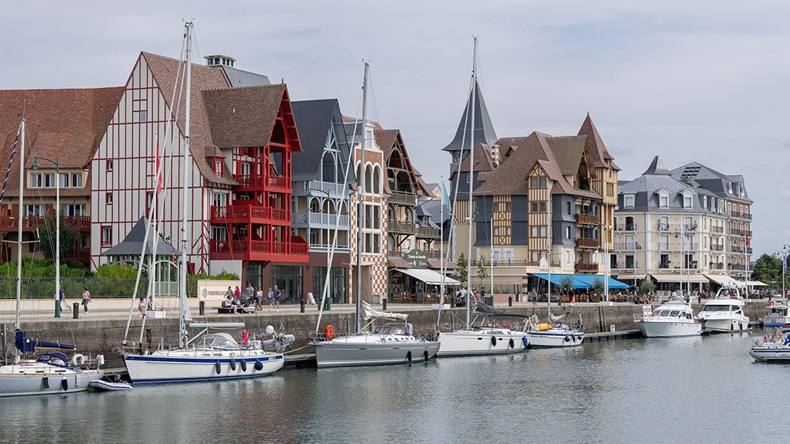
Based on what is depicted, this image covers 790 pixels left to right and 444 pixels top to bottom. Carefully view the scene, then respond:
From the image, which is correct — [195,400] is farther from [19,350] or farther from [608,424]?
[608,424]

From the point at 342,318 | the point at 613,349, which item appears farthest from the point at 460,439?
the point at 613,349

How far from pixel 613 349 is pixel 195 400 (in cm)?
3832

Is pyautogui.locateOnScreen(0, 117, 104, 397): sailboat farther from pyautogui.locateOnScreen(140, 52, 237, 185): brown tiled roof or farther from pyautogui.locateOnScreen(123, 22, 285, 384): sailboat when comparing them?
pyautogui.locateOnScreen(140, 52, 237, 185): brown tiled roof

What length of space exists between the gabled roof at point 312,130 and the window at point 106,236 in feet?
43.0

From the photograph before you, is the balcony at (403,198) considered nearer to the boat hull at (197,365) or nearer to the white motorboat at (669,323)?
the white motorboat at (669,323)

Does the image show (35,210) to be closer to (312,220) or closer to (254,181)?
(254,181)

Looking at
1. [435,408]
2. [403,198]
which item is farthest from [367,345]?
[403,198]

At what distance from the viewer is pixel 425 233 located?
102062 millimetres

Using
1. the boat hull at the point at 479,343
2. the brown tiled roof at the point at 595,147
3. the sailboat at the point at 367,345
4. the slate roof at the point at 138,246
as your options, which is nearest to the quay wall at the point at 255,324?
the sailboat at the point at 367,345

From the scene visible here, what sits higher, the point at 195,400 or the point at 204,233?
the point at 204,233

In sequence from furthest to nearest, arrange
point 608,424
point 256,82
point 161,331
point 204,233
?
point 256,82, point 204,233, point 161,331, point 608,424

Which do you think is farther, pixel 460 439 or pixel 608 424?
pixel 608 424

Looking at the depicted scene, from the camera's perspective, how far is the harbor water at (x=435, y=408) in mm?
40625

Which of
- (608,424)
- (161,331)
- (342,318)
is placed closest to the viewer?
(608,424)
